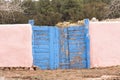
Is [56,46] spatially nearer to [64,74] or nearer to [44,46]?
[44,46]

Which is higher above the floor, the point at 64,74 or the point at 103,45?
the point at 103,45

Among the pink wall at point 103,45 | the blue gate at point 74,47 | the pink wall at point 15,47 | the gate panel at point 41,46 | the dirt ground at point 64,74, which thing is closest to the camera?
the dirt ground at point 64,74

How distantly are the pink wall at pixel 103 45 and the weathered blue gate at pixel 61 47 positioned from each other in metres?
0.25

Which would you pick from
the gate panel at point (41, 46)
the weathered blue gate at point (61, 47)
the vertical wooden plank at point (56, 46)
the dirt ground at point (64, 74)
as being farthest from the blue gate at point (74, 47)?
the dirt ground at point (64, 74)

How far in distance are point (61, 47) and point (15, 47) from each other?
1815 millimetres

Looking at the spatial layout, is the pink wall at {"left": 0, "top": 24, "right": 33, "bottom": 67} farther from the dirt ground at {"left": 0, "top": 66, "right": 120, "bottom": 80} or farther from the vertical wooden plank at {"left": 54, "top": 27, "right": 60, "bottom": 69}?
the vertical wooden plank at {"left": 54, "top": 27, "right": 60, "bottom": 69}

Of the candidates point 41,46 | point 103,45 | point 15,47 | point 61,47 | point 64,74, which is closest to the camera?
point 64,74

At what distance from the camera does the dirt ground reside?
1320cm

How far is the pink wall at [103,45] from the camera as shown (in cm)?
1669

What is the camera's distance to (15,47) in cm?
1616

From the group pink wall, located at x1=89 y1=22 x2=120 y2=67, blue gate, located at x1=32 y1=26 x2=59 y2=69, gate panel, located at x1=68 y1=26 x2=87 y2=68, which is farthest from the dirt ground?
blue gate, located at x1=32 y1=26 x2=59 y2=69

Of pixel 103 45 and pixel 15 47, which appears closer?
pixel 15 47

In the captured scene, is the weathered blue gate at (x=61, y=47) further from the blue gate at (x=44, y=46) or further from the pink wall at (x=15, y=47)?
the pink wall at (x=15, y=47)

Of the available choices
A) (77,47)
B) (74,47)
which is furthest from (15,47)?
(77,47)
